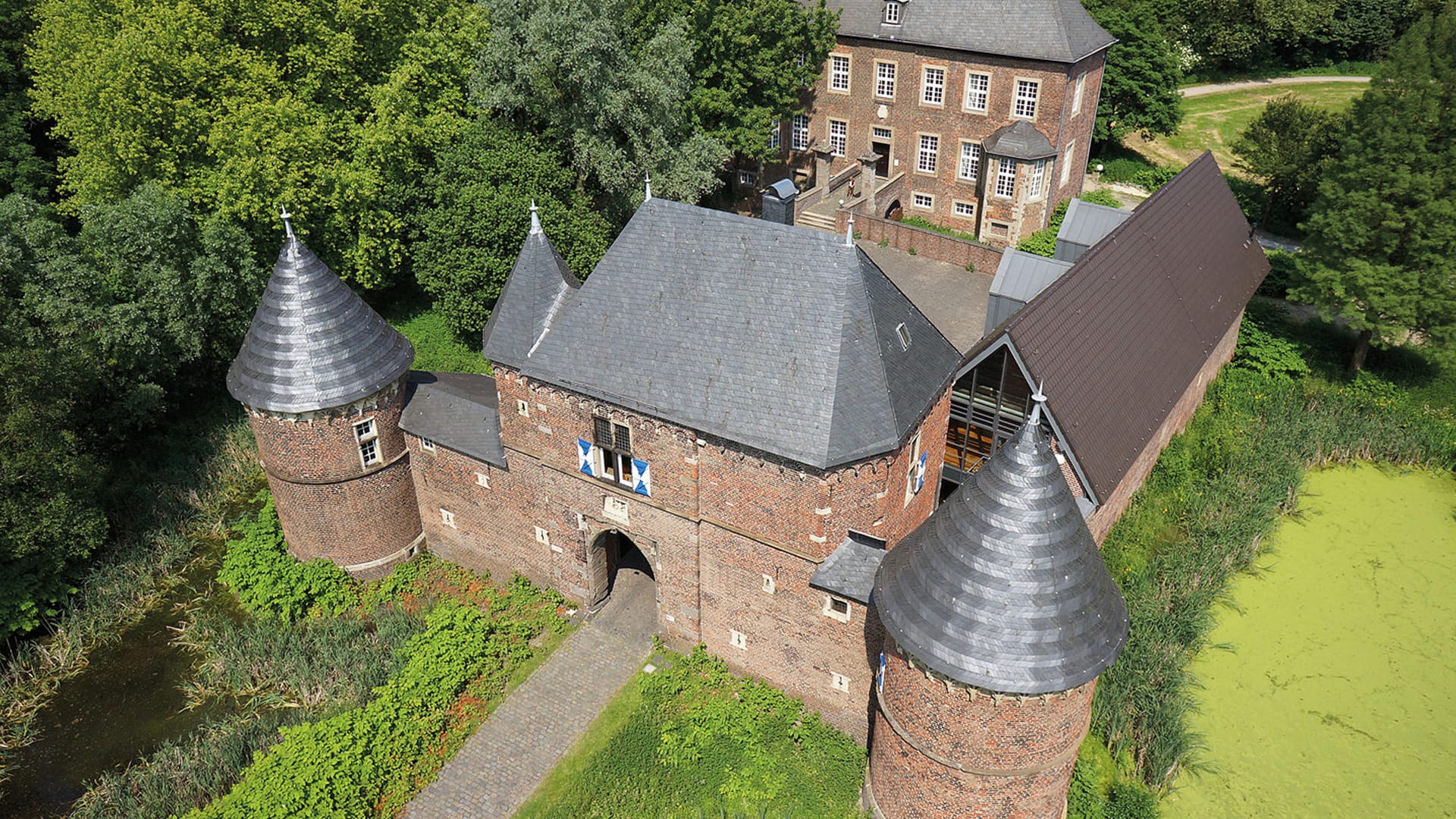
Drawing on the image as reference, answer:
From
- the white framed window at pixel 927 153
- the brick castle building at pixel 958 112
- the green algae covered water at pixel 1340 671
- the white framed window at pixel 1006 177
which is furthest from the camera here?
the white framed window at pixel 927 153

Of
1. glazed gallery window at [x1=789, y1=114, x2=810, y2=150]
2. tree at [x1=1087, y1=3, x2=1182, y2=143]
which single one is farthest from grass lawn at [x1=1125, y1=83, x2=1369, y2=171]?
glazed gallery window at [x1=789, y1=114, x2=810, y2=150]

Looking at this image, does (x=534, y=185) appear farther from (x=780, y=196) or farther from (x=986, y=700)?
(x=986, y=700)

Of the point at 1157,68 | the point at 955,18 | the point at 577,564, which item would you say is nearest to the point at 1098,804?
the point at 577,564

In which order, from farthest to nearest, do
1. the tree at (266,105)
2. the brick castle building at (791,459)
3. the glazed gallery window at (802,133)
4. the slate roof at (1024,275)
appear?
the glazed gallery window at (802,133)
the tree at (266,105)
the slate roof at (1024,275)
the brick castle building at (791,459)

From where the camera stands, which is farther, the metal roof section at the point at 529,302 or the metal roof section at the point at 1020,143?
the metal roof section at the point at 1020,143

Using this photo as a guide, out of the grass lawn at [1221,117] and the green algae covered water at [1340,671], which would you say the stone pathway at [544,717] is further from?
the grass lawn at [1221,117]

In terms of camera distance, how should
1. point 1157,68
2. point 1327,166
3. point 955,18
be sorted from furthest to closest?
point 1157,68, point 955,18, point 1327,166

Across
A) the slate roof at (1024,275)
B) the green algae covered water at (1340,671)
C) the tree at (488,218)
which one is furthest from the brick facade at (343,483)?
the green algae covered water at (1340,671)

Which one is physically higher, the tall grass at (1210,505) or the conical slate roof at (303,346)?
the conical slate roof at (303,346)
